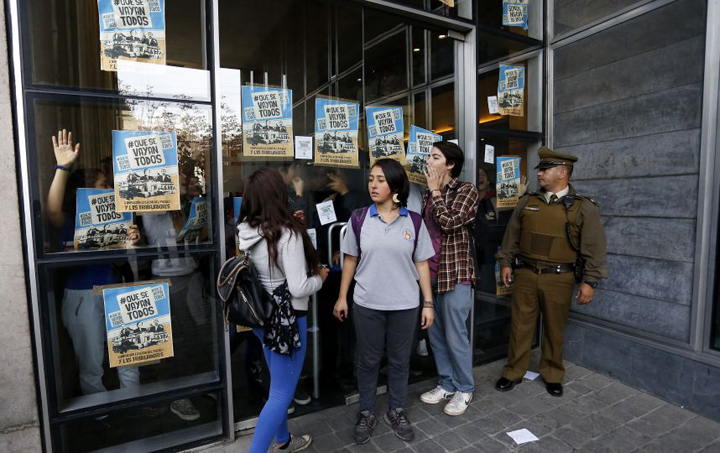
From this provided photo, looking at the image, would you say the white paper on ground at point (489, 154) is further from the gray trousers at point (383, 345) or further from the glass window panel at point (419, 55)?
the gray trousers at point (383, 345)

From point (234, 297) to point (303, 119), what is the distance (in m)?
1.68

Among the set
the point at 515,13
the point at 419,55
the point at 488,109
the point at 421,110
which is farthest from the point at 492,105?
the point at 515,13

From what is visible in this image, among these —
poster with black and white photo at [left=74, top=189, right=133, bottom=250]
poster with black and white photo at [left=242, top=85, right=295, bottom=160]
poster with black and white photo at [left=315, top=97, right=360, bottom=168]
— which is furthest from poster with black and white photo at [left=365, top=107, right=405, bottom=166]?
poster with black and white photo at [left=74, top=189, right=133, bottom=250]

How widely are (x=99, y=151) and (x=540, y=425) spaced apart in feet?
12.2

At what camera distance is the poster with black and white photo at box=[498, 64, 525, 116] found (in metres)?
4.09

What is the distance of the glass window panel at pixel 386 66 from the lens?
3.63m

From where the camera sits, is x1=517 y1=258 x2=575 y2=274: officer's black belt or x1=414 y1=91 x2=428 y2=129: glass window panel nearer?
x1=517 y1=258 x2=575 y2=274: officer's black belt

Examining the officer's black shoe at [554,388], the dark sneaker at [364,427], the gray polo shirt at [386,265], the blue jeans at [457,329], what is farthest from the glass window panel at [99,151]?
the officer's black shoe at [554,388]

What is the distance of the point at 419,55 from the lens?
12.5ft

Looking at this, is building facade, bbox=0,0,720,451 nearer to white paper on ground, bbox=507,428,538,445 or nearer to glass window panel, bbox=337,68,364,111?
glass window panel, bbox=337,68,364,111

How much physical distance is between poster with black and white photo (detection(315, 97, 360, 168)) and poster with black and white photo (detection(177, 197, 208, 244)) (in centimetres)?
102

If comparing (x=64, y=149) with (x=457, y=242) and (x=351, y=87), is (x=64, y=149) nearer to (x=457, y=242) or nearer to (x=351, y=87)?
(x=351, y=87)

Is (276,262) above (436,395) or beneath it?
above

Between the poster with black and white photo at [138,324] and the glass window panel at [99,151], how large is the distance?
330 millimetres
